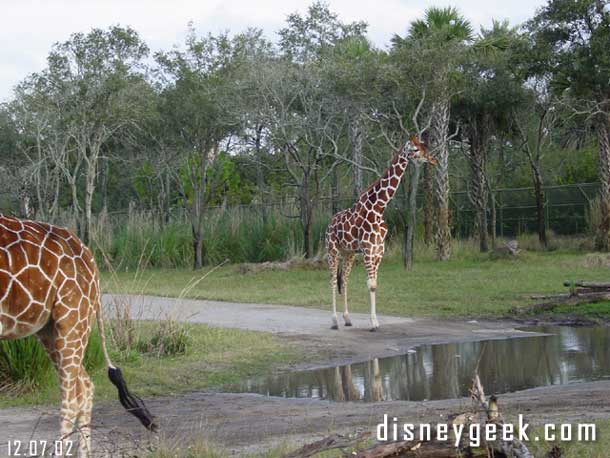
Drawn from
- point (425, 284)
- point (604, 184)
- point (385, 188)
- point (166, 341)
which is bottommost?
point (166, 341)

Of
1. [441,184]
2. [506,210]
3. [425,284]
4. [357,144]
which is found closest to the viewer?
[425,284]

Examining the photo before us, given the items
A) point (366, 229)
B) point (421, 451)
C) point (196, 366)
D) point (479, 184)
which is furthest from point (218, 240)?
point (421, 451)

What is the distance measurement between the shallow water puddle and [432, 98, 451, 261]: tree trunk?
1322cm

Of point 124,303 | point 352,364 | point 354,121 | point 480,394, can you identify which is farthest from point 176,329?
point 354,121

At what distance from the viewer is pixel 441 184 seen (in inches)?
1067

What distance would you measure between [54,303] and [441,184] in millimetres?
21148

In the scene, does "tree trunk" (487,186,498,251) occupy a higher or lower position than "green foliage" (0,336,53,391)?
higher

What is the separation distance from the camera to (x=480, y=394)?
18.5 ft

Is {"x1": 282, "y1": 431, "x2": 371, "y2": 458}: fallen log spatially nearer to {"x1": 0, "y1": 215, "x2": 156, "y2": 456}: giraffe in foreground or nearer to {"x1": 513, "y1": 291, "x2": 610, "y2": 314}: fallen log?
{"x1": 0, "y1": 215, "x2": 156, "y2": 456}: giraffe in foreground

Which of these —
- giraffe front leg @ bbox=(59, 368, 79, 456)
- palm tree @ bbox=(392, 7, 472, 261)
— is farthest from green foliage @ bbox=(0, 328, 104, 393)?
palm tree @ bbox=(392, 7, 472, 261)

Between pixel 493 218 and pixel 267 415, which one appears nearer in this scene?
pixel 267 415

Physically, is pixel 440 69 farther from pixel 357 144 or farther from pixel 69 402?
pixel 69 402

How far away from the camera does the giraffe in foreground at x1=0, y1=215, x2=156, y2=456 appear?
6684 mm

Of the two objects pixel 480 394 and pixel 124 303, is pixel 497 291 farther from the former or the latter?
pixel 480 394
